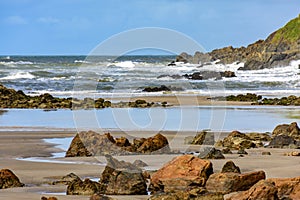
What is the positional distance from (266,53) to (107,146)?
60535mm

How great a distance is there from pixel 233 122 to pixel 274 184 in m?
10.9

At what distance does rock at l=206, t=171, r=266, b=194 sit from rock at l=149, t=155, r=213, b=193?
0.55 ft

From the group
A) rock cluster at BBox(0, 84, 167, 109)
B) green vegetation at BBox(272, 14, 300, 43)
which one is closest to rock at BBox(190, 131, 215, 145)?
rock cluster at BBox(0, 84, 167, 109)

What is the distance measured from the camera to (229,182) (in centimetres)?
789

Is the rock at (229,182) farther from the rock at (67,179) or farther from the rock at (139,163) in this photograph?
the rock at (139,163)

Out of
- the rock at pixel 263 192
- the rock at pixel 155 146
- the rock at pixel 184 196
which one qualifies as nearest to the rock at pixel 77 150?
the rock at pixel 155 146

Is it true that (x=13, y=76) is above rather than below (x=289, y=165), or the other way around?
above

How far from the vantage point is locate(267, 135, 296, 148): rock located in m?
12.8

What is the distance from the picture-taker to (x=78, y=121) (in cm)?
1870

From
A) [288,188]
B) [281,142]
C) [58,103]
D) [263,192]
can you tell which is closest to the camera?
[263,192]

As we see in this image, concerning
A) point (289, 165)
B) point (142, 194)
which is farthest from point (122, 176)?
point (289, 165)

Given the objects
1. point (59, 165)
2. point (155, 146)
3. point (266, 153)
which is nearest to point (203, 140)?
point (155, 146)

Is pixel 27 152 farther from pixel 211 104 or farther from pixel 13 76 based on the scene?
pixel 13 76

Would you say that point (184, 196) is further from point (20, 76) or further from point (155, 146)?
point (20, 76)
